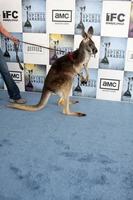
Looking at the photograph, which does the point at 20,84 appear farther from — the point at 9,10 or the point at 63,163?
the point at 63,163

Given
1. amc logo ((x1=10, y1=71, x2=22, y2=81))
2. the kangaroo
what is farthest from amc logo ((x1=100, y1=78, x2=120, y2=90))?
amc logo ((x1=10, y1=71, x2=22, y2=81))

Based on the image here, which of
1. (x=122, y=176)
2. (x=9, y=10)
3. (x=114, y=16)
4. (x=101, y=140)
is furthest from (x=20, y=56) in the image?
(x=122, y=176)

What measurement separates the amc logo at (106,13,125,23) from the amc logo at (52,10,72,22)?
37cm

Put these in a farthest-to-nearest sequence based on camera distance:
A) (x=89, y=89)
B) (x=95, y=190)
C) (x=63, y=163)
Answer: (x=89, y=89) < (x=63, y=163) < (x=95, y=190)

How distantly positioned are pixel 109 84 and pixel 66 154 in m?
1.17

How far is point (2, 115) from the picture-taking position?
253 cm

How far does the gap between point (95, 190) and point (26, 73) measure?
70.0 inches

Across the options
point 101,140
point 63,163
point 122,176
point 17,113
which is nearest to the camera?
point 122,176

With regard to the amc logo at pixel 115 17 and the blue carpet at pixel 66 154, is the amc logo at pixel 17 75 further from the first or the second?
the amc logo at pixel 115 17

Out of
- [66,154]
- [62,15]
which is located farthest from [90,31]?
[66,154]

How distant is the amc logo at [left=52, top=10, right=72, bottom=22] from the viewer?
8.85 ft

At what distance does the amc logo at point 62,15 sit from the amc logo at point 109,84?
70 centimetres

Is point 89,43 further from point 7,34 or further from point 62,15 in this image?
point 7,34

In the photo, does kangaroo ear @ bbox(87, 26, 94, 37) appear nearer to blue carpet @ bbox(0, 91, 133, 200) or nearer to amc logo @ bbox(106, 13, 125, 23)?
amc logo @ bbox(106, 13, 125, 23)
